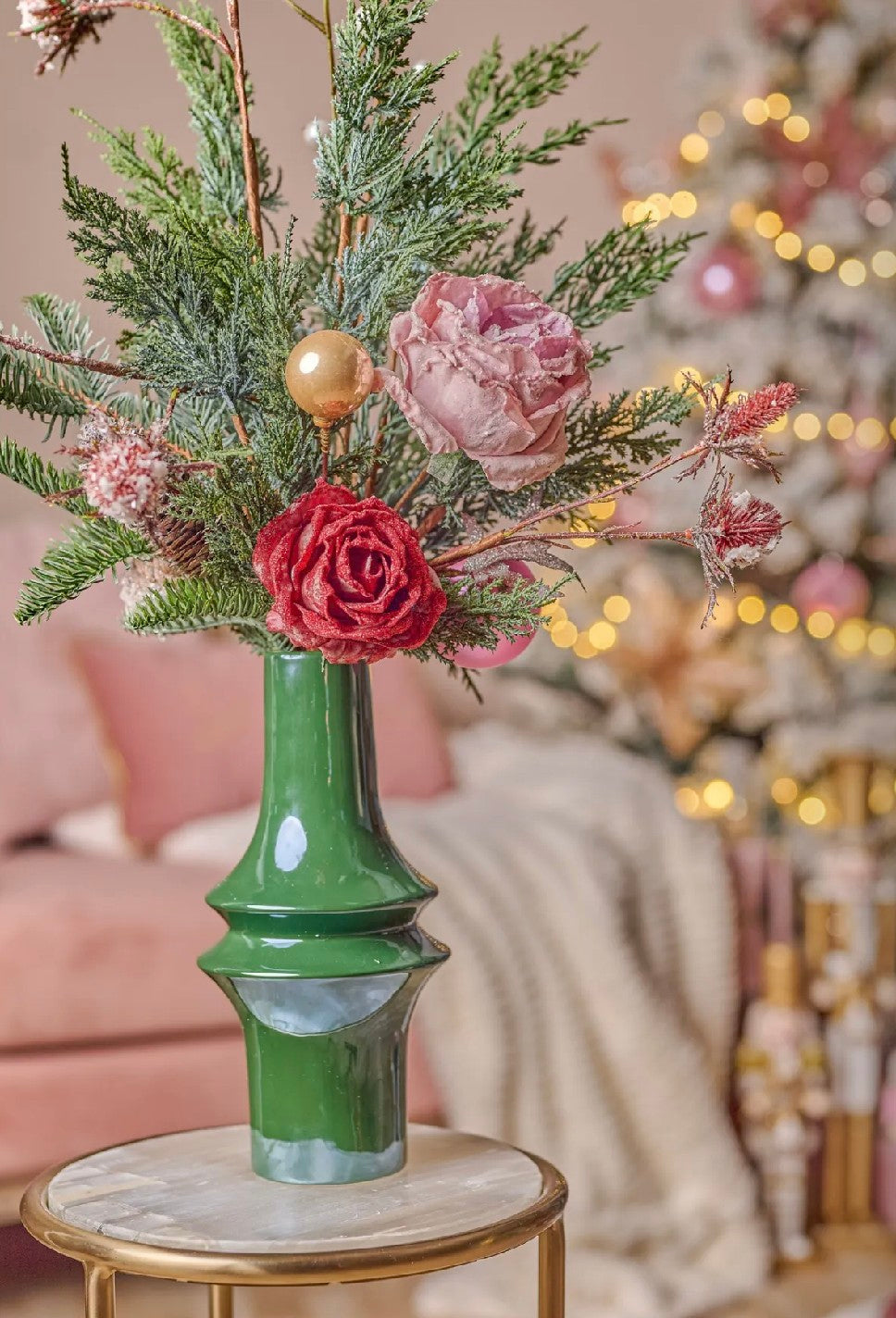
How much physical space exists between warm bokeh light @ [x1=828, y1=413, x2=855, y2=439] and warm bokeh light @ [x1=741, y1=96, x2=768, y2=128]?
2.04 feet

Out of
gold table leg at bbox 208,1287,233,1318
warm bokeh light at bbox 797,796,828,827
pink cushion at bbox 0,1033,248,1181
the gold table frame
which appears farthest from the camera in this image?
warm bokeh light at bbox 797,796,828,827

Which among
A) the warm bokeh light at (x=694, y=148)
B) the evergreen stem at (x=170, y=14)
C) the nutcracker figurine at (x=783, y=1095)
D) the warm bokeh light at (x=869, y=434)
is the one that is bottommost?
the nutcracker figurine at (x=783, y=1095)

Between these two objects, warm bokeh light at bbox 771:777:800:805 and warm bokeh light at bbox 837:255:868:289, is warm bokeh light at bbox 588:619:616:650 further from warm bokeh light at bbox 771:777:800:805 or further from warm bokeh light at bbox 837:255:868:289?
warm bokeh light at bbox 837:255:868:289

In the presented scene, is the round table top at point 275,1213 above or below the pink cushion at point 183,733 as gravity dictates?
below

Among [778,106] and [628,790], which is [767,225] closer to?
[778,106]

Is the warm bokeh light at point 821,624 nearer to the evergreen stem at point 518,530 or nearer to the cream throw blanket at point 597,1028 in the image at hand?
the cream throw blanket at point 597,1028

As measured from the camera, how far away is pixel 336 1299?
1976 millimetres

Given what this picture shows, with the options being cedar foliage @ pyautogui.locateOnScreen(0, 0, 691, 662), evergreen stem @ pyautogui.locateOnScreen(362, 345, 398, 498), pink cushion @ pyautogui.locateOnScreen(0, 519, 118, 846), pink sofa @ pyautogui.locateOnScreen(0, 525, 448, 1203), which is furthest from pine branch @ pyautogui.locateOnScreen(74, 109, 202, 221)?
pink cushion @ pyautogui.locateOnScreen(0, 519, 118, 846)

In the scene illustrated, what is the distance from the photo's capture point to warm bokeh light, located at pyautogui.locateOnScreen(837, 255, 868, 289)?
3033 mm

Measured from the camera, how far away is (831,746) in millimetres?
2789

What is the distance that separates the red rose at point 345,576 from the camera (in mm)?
749

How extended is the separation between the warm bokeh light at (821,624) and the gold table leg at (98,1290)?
236cm

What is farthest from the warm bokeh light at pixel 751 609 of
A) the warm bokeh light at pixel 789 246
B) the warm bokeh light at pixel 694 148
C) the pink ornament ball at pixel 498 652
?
the pink ornament ball at pixel 498 652

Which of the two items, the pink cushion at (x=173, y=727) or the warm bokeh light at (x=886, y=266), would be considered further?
the warm bokeh light at (x=886, y=266)
